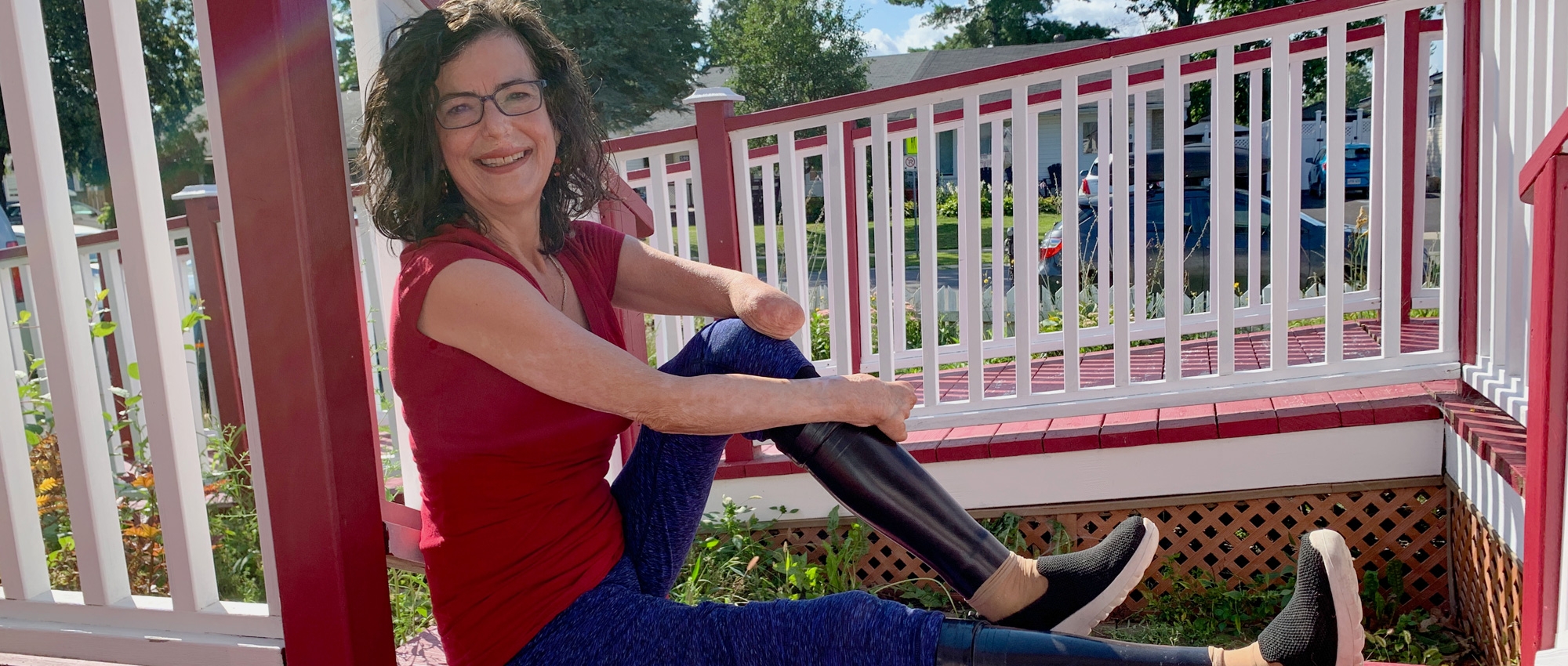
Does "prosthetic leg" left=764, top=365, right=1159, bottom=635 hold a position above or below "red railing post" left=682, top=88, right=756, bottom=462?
below

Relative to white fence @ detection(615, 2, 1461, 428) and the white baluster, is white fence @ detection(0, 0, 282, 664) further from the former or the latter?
white fence @ detection(615, 2, 1461, 428)

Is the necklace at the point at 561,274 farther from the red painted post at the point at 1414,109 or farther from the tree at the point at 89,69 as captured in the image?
the tree at the point at 89,69

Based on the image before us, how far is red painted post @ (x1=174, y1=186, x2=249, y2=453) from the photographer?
12.8 feet

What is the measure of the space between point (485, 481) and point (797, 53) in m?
31.0

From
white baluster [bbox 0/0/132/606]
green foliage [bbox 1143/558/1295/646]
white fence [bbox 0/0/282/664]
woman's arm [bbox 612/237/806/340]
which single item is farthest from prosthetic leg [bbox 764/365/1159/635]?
green foliage [bbox 1143/558/1295/646]

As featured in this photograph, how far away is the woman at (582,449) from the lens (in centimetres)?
145

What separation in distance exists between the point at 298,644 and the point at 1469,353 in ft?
9.47

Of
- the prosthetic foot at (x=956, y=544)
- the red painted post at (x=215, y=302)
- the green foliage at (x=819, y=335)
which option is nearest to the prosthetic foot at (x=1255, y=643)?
the prosthetic foot at (x=956, y=544)

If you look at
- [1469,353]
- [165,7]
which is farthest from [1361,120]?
[165,7]

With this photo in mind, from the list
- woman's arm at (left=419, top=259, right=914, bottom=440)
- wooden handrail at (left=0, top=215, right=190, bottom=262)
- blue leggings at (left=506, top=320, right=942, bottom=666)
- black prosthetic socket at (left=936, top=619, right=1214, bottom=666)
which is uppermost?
wooden handrail at (left=0, top=215, right=190, bottom=262)

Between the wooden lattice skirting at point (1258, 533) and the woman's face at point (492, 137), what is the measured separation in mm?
1883

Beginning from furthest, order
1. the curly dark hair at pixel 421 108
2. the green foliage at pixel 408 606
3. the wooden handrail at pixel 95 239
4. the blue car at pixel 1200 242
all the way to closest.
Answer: the blue car at pixel 1200 242
the wooden handrail at pixel 95 239
the green foliage at pixel 408 606
the curly dark hair at pixel 421 108

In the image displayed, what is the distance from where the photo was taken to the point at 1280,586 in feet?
9.70

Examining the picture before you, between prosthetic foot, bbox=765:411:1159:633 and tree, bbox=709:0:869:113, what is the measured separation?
30.1 metres
